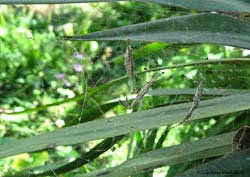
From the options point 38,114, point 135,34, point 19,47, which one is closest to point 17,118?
point 38,114

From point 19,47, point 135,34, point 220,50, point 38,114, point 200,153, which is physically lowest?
point 38,114

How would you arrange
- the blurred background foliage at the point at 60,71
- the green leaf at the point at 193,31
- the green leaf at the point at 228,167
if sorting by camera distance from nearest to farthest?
the green leaf at the point at 228,167
the green leaf at the point at 193,31
the blurred background foliage at the point at 60,71

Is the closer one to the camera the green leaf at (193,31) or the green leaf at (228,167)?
the green leaf at (228,167)

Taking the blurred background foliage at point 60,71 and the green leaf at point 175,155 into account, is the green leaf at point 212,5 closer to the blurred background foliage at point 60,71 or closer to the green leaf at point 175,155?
the green leaf at point 175,155

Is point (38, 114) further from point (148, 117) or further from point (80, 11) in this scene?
point (148, 117)

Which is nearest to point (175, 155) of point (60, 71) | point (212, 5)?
point (212, 5)

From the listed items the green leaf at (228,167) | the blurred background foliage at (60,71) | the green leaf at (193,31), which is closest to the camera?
the green leaf at (228,167)

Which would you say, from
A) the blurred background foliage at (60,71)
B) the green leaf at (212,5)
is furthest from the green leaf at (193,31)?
the blurred background foliage at (60,71)

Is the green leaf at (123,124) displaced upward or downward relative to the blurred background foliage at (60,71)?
upward
